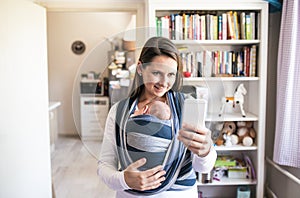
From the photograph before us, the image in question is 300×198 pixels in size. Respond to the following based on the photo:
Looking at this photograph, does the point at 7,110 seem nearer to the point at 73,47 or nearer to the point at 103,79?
the point at 103,79

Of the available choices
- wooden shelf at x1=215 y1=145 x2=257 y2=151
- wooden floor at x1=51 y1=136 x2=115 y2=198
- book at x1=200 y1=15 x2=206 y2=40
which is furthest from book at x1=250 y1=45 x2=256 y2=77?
wooden floor at x1=51 y1=136 x2=115 y2=198

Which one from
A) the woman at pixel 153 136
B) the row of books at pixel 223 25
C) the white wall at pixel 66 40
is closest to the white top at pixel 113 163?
the woman at pixel 153 136

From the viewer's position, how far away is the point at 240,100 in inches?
85.0

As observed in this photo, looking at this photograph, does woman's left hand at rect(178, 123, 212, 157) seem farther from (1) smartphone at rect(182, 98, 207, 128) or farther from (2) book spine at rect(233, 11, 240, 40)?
(2) book spine at rect(233, 11, 240, 40)

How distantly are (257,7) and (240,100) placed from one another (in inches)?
24.9

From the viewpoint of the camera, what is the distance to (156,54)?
84 centimetres

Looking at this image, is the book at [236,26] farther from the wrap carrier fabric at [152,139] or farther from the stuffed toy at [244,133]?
the wrap carrier fabric at [152,139]

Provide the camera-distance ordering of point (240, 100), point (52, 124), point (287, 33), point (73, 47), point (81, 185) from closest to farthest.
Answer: point (287, 33) → point (240, 100) → point (81, 185) → point (52, 124) → point (73, 47)

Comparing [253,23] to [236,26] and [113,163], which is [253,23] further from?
[113,163]

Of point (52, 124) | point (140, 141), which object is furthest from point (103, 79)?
point (52, 124)

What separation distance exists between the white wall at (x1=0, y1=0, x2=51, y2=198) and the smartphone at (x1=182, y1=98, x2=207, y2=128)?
4.26 ft

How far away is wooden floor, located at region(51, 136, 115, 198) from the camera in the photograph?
9.25 feet

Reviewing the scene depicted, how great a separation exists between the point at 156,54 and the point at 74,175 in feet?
9.22

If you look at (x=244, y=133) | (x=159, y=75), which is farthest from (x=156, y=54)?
(x=244, y=133)
